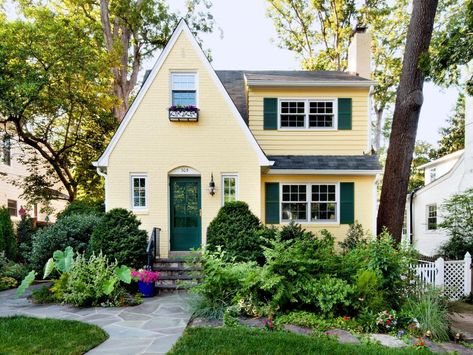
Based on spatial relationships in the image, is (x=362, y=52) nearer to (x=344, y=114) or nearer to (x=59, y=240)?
(x=344, y=114)

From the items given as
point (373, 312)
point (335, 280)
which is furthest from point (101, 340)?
point (373, 312)

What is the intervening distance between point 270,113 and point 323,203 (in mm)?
3408

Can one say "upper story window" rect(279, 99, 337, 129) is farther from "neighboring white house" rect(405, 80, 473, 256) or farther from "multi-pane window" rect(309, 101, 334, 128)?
"neighboring white house" rect(405, 80, 473, 256)

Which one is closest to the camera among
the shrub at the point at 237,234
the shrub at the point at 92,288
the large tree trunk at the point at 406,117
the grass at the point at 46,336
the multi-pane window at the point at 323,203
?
the grass at the point at 46,336

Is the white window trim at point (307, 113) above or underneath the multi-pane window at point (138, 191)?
above

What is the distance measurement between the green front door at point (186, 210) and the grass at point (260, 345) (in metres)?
5.35

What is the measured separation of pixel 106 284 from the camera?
6395 millimetres

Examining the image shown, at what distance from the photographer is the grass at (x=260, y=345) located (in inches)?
163

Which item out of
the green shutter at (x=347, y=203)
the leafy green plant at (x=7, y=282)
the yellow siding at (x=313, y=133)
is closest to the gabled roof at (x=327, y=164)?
the yellow siding at (x=313, y=133)

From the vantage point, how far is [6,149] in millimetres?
15461

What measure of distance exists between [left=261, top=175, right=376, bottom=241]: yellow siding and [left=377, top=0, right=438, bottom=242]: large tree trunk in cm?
86

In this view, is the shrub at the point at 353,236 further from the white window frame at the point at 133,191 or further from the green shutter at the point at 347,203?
the white window frame at the point at 133,191

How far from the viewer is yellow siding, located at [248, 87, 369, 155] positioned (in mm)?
11117

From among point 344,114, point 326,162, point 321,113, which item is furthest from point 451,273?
point 321,113
